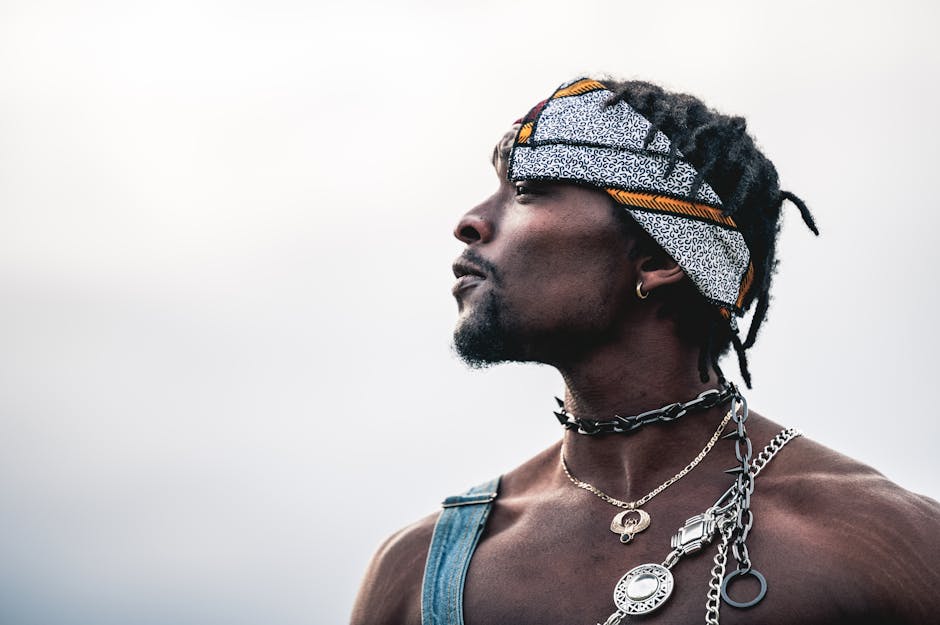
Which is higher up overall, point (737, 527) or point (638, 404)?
point (638, 404)

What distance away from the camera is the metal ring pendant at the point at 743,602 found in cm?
→ 425

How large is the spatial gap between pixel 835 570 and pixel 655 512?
87cm

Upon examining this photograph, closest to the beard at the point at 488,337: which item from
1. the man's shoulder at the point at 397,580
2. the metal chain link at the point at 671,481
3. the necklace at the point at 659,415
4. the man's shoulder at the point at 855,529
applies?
the necklace at the point at 659,415

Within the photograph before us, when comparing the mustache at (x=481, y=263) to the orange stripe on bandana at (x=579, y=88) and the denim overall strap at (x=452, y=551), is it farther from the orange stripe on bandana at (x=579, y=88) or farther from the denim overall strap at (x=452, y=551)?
the denim overall strap at (x=452, y=551)

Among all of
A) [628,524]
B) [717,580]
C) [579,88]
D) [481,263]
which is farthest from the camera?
[579,88]

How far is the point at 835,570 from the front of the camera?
4.23 meters

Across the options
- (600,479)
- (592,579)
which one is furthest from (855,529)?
(600,479)

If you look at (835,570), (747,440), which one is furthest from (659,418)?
(835,570)

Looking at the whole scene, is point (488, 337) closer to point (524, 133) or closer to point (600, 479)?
point (600, 479)

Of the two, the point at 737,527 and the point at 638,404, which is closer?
the point at 737,527

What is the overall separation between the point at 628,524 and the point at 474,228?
60.7 inches

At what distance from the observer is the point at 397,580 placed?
5391 millimetres

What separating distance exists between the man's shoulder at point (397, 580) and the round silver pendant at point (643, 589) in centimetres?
101

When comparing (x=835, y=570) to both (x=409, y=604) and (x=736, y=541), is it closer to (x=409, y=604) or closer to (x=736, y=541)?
→ (x=736, y=541)
